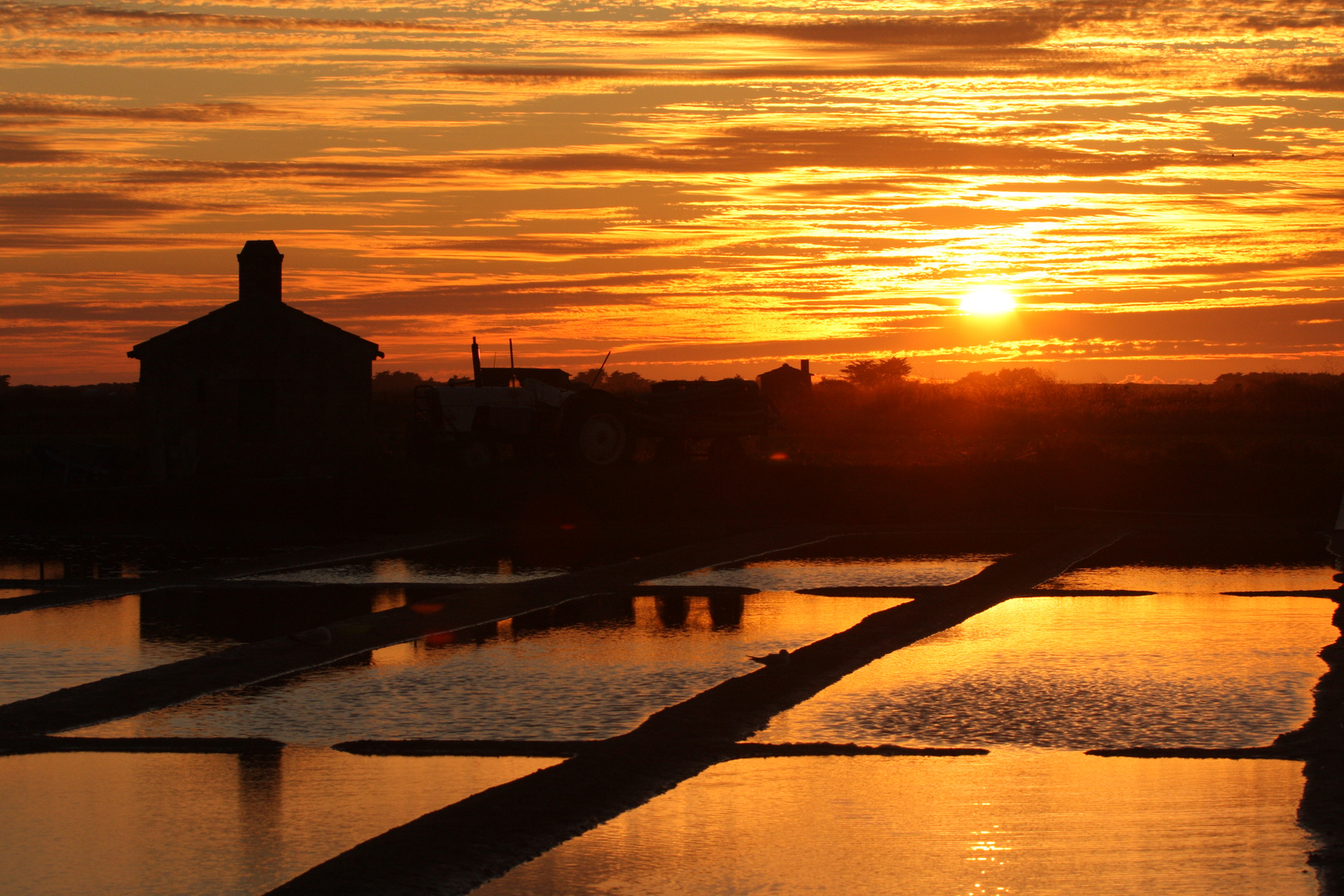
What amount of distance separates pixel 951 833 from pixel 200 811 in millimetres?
3277

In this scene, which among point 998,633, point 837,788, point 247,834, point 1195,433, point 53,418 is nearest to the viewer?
point 247,834

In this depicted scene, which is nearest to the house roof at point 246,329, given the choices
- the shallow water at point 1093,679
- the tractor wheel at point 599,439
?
the tractor wheel at point 599,439

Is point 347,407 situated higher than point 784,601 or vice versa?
point 347,407

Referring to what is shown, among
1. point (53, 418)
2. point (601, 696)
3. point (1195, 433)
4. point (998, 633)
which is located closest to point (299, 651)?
point (601, 696)

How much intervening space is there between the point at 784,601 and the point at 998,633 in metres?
2.46

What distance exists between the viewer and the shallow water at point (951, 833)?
5.28 metres

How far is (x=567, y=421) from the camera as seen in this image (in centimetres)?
2809

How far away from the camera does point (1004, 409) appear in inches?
2445

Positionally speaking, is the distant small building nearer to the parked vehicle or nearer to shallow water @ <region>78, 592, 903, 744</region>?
the parked vehicle

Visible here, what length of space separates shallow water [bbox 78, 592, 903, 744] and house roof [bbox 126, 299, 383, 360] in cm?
1991

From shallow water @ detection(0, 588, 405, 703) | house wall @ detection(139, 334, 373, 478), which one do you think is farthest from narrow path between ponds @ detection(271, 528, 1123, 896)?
house wall @ detection(139, 334, 373, 478)

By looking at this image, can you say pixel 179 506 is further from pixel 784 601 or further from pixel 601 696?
pixel 601 696

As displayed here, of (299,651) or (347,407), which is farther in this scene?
(347,407)

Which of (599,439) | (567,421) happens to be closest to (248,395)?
(567,421)
